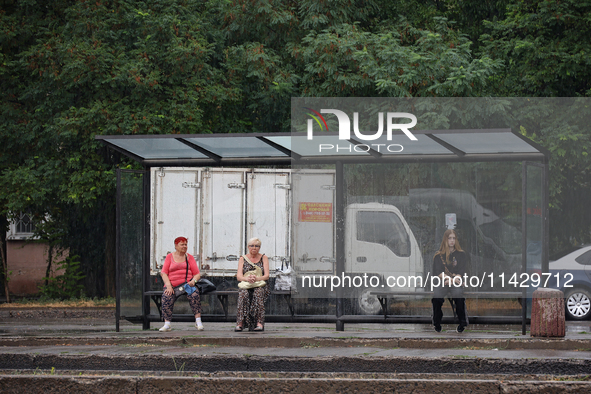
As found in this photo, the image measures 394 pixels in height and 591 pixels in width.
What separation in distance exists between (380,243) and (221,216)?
2.78m

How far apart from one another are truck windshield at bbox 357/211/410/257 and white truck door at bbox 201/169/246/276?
86.6 inches

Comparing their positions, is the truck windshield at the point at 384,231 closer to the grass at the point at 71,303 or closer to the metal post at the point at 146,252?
the metal post at the point at 146,252

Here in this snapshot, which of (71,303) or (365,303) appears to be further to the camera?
(71,303)

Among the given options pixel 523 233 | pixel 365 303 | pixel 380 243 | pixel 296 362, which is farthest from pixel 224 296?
pixel 523 233

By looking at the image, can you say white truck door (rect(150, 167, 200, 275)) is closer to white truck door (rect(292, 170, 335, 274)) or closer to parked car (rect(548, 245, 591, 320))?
white truck door (rect(292, 170, 335, 274))

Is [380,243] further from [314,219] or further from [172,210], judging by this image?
[172,210]

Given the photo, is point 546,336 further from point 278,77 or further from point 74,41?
point 74,41

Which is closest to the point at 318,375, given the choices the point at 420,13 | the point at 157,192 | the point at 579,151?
the point at 157,192

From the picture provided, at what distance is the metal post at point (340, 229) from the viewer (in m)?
Result: 11.6

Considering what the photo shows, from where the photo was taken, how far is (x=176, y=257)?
38.2 feet

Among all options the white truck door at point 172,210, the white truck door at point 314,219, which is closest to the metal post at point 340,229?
the white truck door at point 314,219

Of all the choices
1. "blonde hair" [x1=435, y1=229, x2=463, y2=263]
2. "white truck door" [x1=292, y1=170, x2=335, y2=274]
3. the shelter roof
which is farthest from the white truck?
"blonde hair" [x1=435, y1=229, x2=463, y2=263]

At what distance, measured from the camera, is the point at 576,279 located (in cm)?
1508

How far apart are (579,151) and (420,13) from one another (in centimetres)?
577
